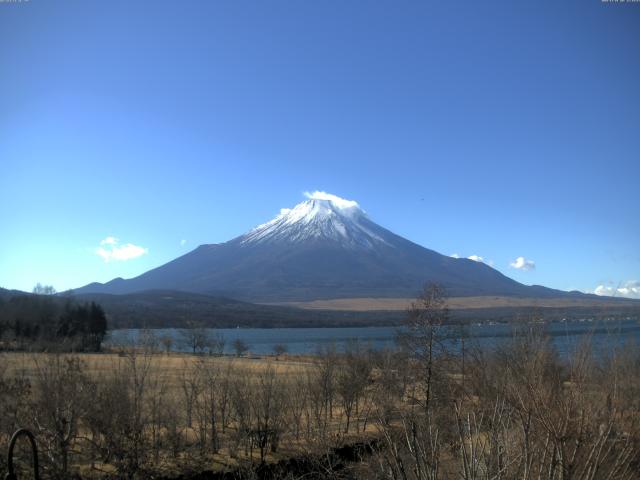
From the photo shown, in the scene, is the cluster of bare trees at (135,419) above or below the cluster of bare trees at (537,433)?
below

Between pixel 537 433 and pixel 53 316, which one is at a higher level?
pixel 537 433

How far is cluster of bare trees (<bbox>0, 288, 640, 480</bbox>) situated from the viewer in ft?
19.8

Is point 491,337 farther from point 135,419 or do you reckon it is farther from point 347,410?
point 135,419

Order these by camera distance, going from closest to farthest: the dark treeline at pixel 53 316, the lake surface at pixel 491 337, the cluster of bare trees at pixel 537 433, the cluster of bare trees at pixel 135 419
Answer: the cluster of bare trees at pixel 537 433 < the lake surface at pixel 491 337 < the cluster of bare trees at pixel 135 419 < the dark treeline at pixel 53 316

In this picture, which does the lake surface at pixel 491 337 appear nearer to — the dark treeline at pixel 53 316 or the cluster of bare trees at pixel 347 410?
the cluster of bare trees at pixel 347 410

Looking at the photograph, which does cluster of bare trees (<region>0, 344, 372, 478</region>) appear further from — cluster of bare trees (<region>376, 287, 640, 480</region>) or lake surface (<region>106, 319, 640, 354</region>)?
cluster of bare trees (<region>376, 287, 640, 480</region>)

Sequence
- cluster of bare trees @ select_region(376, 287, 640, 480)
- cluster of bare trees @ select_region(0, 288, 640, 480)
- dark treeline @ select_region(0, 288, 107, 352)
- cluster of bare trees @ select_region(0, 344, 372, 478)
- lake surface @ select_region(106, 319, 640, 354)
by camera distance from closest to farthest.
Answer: cluster of bare trees @ select_region(376, 287, 640, 480) < cluster of bare trees @ select_region(0, 288, 640, 480) < lake surface @ select_region(106, 319, 640, 354) < cluster of bare trees @ select_region(0, 344, 372, 478) < dark treeline @ select_region(0, 288, 107, 352)

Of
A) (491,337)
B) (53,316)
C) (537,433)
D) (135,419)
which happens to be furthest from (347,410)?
(53,316)

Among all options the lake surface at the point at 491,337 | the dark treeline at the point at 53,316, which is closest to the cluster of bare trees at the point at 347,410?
the lake surface at the point at 491,337

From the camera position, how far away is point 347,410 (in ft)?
79.2

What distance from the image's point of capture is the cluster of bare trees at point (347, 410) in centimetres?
605

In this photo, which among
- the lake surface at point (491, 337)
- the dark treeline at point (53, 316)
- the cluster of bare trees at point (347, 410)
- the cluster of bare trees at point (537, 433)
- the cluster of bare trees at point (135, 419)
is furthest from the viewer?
the dark treeline at point (53, 316)

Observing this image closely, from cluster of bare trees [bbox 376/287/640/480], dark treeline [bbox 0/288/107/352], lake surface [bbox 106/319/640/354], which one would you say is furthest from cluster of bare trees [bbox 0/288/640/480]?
dark treeline [bbox 0/288/107/352]

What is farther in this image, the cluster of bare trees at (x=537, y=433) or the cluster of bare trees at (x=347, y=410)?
the cluster of bare trees at (x=347, y=410)
